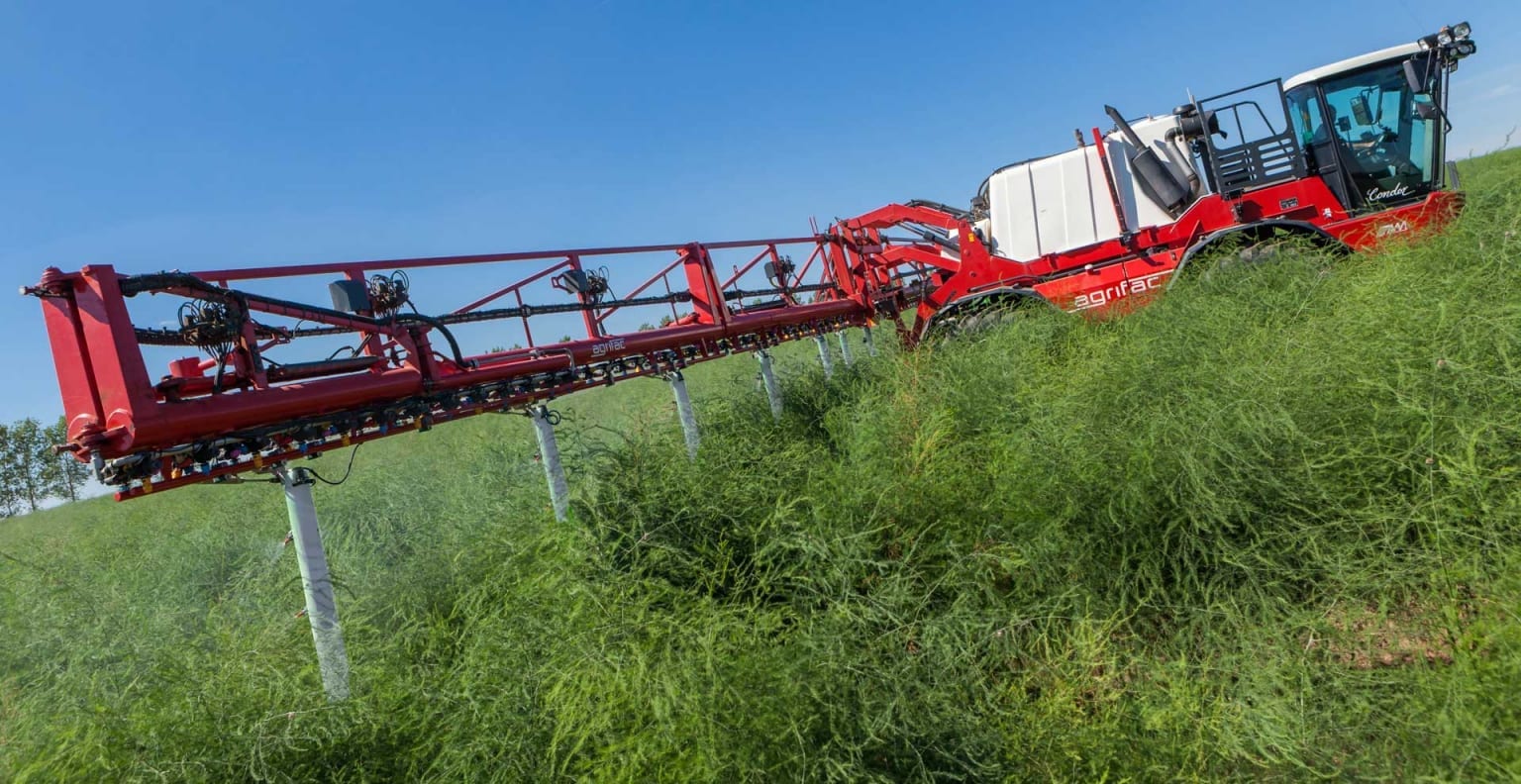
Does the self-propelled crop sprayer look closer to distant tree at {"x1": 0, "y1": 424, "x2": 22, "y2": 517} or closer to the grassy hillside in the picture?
the grassy hillside

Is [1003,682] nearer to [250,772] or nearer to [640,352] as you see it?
[250,772]

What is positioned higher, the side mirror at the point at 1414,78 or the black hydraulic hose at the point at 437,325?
the side mirror at the point at 1414,78

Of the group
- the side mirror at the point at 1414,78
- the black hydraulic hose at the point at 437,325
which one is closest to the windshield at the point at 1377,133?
the side mirror at the point at 1414,78

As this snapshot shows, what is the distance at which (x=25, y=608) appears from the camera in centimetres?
445

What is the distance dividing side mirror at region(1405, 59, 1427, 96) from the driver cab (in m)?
0.09

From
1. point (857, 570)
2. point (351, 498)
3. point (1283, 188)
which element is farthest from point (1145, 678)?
point (351, 498)

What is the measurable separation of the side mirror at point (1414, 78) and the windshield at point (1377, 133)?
145 millimetres

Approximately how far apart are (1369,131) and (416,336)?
26.2 feet

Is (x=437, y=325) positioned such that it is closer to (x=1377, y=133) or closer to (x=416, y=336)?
(x=416, y=336)

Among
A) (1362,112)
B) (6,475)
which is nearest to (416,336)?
(1362,112)

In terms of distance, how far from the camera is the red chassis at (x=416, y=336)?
2615 millimetres

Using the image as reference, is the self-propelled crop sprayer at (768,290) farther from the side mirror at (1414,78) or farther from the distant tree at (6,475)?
the distant tree at (6,475)

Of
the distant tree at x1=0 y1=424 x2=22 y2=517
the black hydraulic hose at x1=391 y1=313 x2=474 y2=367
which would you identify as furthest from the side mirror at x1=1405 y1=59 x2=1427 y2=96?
the distant tree at x1=0 y1=424 x2=22 y2=517

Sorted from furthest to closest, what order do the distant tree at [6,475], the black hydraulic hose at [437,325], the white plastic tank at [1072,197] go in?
the distant tree at [6,475] < the white plastic tank at [1072,197] < the black hydraulic hose at [437,325]
